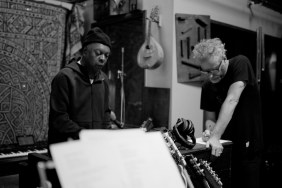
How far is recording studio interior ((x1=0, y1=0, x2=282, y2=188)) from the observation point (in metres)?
1.10

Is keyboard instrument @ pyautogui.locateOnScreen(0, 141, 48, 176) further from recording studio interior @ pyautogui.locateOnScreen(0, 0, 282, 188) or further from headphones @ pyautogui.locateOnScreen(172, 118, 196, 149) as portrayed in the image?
headphones @ pyautogui.locateOnScreen(172, 118, 196, 149)

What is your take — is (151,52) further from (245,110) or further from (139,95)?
(245,110)

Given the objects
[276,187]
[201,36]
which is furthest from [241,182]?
[201,36]

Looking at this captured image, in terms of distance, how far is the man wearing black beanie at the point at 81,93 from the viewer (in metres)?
2.38

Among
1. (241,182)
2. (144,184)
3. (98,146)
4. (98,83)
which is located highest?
(98,83)

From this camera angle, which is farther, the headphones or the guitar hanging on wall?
the guitar hanging on wall

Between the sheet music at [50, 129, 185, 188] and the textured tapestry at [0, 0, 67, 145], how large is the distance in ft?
10.3

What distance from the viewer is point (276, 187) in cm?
407

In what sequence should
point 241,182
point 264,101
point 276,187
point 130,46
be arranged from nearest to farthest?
point 241,182 → point 276,187 → point 130,46 → point 264,101

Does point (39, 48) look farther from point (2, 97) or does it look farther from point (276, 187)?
point (276, 187)

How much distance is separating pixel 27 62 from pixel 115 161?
3360 mm

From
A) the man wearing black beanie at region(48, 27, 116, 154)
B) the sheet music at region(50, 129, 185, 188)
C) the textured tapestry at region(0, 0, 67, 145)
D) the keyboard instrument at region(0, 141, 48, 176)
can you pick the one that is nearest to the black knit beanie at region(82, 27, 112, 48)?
the man wearing black beanie at region(48, 27, 116, 154)

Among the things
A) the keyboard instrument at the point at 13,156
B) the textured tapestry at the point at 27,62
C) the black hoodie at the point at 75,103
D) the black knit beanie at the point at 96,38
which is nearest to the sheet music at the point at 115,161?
the black hoodie at the point at 75,103

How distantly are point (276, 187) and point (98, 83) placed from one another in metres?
2.79
